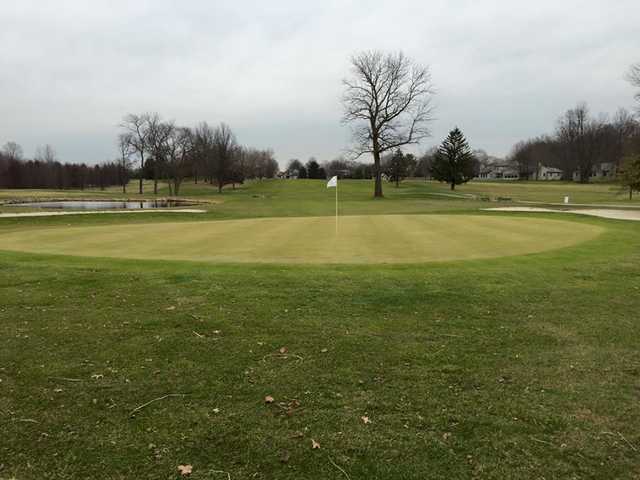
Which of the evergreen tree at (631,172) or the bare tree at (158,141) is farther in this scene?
the bare tree at (158,141)

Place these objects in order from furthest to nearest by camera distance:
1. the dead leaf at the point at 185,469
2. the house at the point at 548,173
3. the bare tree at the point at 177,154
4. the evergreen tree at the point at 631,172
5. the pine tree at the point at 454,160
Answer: the house at the point at 548,173
the bare tree at the point at 177,154
the pine tree at the point at 454,160
the evergreen tree at the point at 631,172
the dead leaf at the point at 185,469

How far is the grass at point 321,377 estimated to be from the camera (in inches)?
139

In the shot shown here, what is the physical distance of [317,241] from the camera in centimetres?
1441

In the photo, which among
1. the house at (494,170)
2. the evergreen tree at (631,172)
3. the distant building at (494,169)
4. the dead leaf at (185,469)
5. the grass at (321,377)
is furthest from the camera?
the house at (494,170)

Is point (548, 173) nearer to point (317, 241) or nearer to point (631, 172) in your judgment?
point (631, 172)

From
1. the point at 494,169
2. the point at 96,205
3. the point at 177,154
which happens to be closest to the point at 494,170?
the point at 494,169

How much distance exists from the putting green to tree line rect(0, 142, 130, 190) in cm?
8938

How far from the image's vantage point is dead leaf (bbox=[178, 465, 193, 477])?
335 cm

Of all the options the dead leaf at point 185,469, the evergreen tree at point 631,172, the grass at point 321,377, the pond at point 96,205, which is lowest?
the dead leaf at point 185,469

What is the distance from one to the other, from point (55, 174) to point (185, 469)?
387 ft

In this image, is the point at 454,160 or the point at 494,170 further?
the point at 494,170

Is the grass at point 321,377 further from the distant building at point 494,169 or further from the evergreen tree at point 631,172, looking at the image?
the distant building at point 494,169

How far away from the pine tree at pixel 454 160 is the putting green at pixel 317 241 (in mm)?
56877

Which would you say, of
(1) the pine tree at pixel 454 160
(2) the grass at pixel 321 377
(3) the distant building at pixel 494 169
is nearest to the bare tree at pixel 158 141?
(1) the pine tree at pixel 454 160
